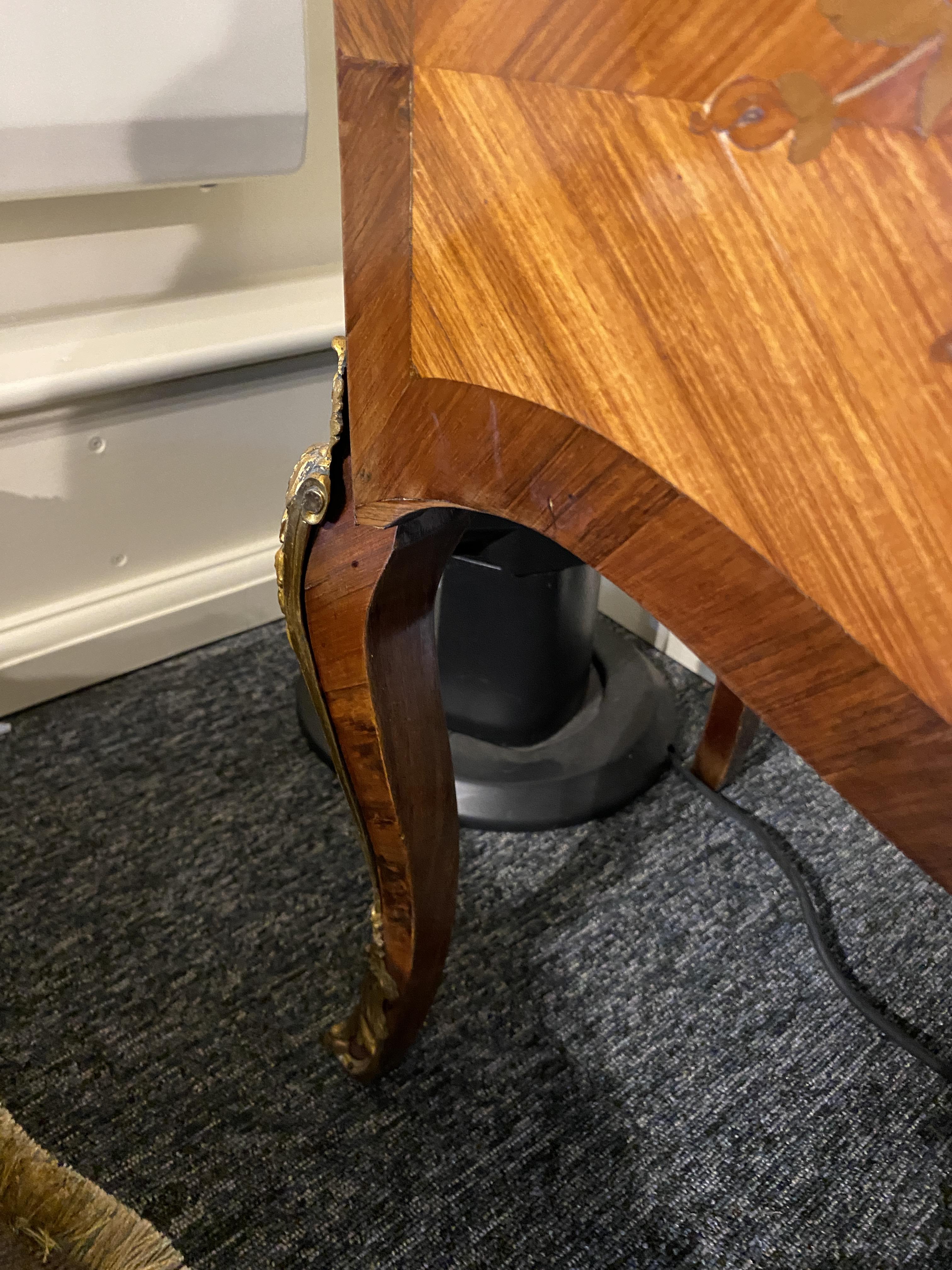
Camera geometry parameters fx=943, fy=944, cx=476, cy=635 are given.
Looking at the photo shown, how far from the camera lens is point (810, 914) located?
804mm

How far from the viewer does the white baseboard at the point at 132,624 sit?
976 mm

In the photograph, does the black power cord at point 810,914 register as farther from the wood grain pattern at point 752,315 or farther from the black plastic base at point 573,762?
the wood grain pattern at point 752,315

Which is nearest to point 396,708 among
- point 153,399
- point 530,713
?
point 530,713

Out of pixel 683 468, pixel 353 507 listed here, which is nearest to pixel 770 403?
pixel 683 468

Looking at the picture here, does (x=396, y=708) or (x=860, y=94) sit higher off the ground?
(x=860, y=94)

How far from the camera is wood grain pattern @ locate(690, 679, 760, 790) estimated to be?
0.87 metres

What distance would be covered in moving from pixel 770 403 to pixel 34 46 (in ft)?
2.40

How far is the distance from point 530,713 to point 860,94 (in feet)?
2.37

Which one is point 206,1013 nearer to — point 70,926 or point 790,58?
point 70,926

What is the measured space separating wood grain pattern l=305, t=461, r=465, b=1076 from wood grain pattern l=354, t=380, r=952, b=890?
0.40ft

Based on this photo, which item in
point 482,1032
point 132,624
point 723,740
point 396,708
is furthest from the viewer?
point 132,624

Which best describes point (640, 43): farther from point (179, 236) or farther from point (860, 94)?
point (179, 236)

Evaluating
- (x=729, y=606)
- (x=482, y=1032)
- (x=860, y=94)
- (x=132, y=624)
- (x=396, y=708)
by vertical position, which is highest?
(x=860, y=94)

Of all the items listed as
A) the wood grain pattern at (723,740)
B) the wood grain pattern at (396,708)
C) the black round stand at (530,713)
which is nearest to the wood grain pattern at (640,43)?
the wood grain pattern at (396,708)
